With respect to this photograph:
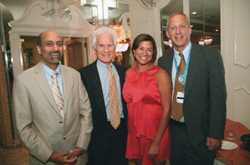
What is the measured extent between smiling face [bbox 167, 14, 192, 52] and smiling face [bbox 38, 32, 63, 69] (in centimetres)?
88

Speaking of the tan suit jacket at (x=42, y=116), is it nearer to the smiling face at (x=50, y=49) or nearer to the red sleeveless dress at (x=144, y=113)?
the smiling face at (x=50, y=49)

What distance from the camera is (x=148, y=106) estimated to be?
1991 mm

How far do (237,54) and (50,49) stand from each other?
299cm

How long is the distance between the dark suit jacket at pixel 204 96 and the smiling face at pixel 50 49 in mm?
995

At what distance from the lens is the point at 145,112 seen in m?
1.99

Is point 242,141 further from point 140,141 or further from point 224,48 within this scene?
point 224,48

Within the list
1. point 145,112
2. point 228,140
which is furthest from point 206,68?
point 228,140

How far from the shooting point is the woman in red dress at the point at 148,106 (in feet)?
6.41

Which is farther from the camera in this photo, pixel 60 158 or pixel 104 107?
pixel 104 107

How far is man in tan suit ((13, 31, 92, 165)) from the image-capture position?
1.80 metres

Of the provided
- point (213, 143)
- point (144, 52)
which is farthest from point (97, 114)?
point (213, 143)

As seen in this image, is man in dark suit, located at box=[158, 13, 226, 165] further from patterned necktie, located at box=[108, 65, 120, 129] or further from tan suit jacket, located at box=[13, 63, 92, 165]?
tan suit jacket, located at box=[13, 63, 92, 165]

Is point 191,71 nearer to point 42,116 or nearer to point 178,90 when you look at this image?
point 178,90

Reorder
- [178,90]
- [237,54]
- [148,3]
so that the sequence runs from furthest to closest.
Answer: [148,3], [237,54], [178,90]
